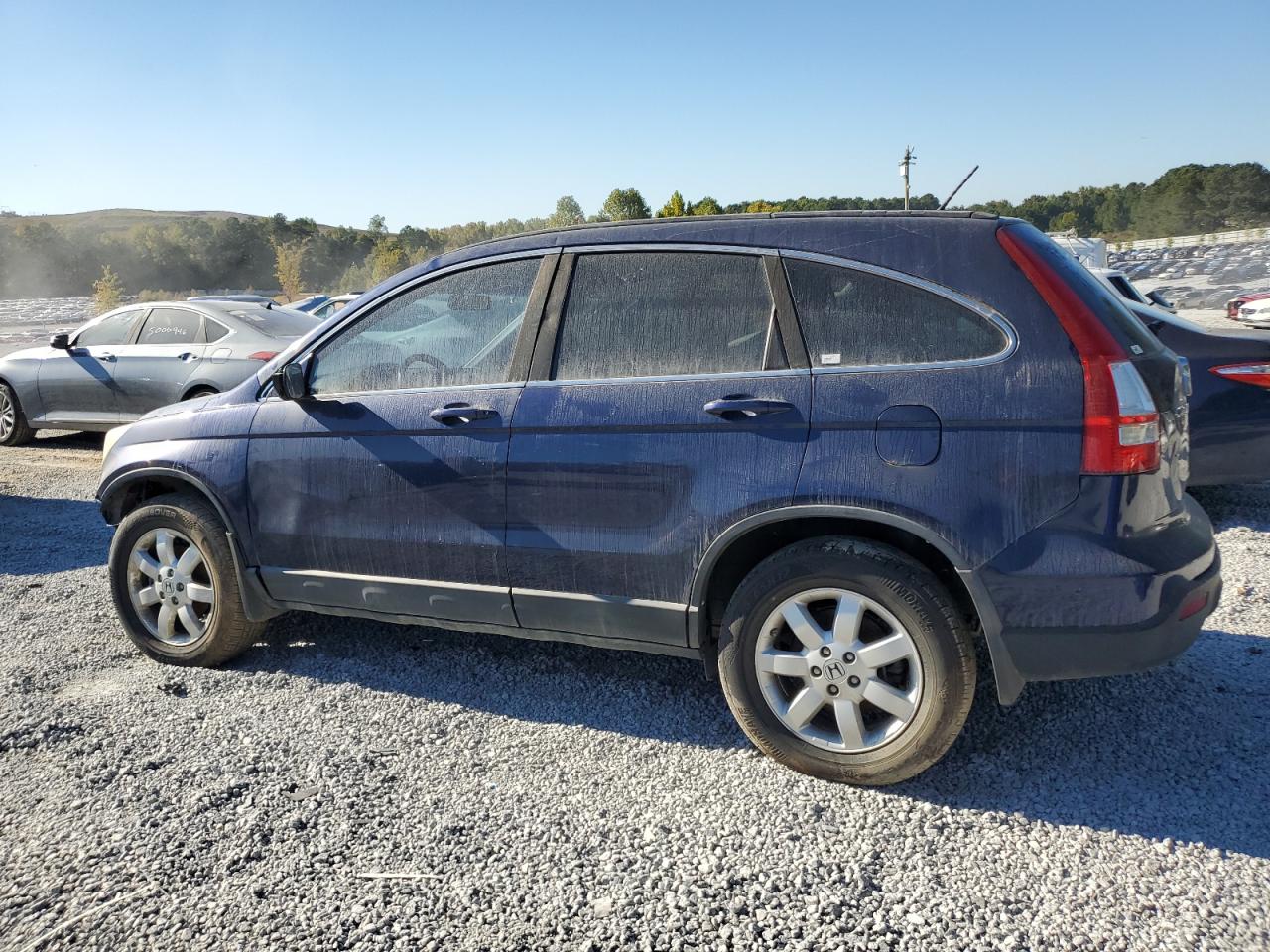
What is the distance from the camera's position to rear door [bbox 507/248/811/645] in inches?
114

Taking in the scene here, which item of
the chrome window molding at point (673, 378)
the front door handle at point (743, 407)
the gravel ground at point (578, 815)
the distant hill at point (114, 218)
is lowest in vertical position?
the gravel ground at point (578, 815)

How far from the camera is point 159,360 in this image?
9.14m

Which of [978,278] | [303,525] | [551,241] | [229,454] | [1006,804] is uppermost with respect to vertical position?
[551,241]

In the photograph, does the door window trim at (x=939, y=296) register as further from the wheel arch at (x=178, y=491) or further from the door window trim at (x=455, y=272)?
the wheel arch at (x=178, y=491)

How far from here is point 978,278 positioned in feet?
9.01

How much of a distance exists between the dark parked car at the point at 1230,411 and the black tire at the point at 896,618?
3.54m

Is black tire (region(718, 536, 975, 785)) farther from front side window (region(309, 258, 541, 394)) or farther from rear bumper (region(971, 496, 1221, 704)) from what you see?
front side window (region(309, 258, 541, 394))

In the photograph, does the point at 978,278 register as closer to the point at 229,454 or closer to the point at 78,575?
the point at 229,454

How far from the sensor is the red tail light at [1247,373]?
537 centimetres

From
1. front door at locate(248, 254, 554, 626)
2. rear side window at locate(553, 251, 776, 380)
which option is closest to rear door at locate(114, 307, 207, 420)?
front door at locate(248, 254, 554, 626)

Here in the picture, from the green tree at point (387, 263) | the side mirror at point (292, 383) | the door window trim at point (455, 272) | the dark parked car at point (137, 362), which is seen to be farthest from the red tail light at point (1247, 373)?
the green tree at point (387, 263)

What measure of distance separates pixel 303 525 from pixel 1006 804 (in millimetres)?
2745

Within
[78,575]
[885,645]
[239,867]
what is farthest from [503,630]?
[78,575]

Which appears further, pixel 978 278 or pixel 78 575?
pixel 78 575
